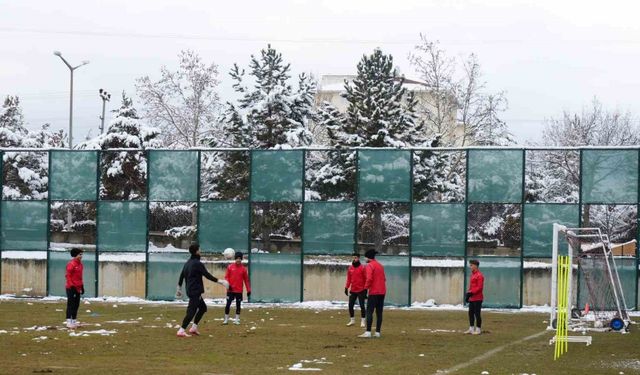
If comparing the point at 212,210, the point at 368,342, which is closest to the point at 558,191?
the point at 212,210

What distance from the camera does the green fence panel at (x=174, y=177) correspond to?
117 feet

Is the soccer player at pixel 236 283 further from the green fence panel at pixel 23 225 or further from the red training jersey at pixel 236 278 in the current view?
the green fence panel at pixel 23 225

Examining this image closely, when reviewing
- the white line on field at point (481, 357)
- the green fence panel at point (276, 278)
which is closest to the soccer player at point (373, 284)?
the white line on field at point (481, 357)

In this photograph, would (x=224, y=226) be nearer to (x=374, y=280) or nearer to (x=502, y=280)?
(x=502, y=280)

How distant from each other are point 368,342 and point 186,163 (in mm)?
15362

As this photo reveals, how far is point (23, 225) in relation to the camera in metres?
36.8

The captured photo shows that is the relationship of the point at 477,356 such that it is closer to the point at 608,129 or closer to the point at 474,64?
the point at 474,64

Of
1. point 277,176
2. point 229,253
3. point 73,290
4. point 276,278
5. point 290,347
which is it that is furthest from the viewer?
point 277,176

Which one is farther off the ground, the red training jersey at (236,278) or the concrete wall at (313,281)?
the red training jersey at (236,278)

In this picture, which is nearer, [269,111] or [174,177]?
[174,177]

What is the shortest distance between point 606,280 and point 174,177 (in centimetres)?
1451

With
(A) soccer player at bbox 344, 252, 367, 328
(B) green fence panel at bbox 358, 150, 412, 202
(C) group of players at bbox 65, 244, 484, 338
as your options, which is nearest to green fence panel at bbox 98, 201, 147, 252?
(B) green fence panel at bbox 358, 150, 412, 202

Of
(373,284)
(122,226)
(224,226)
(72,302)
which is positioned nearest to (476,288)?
(373,284)

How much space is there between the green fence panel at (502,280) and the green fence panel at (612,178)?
2922 mm
